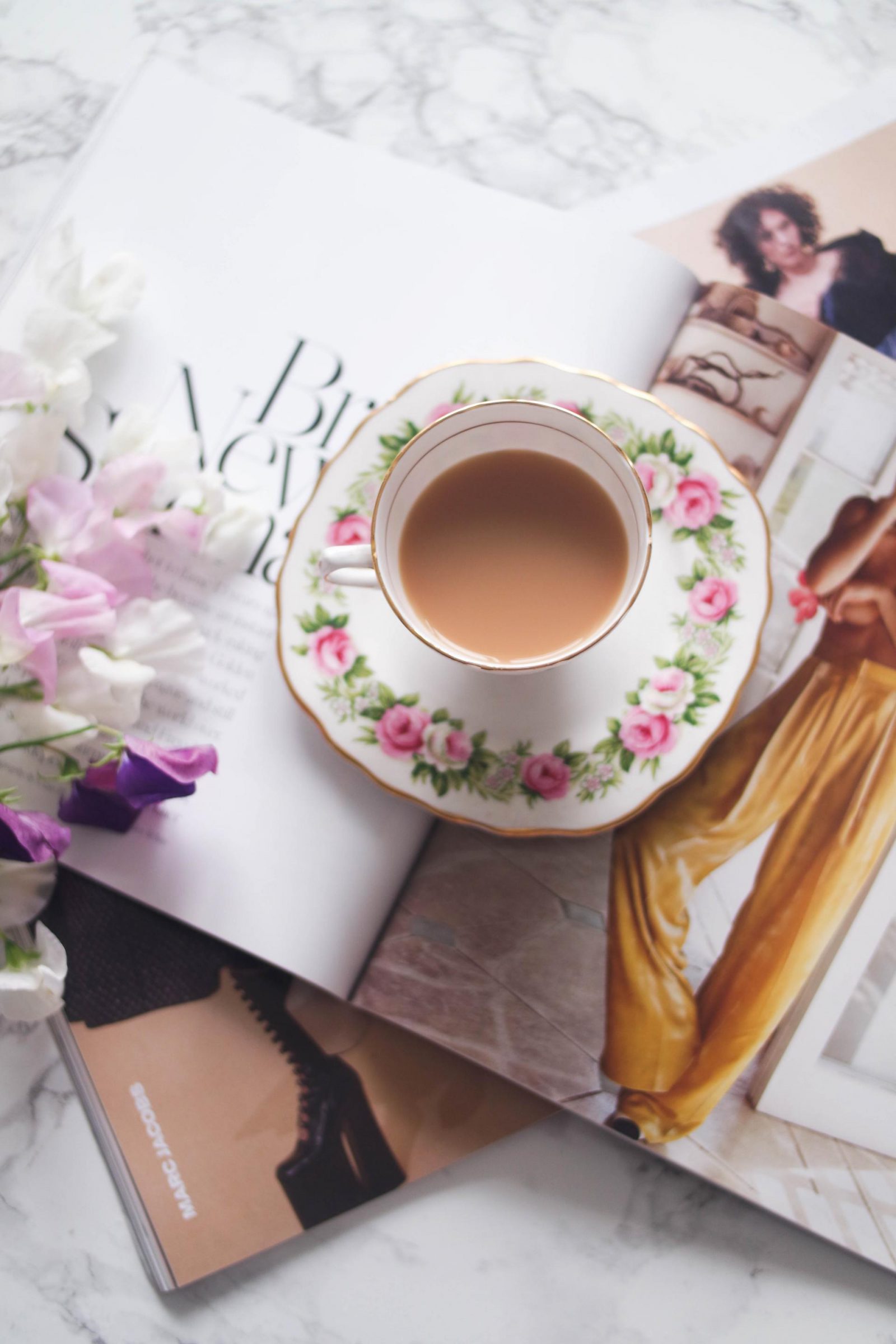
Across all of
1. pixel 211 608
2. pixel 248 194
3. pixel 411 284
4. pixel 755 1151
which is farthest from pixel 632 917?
pixel 248 194

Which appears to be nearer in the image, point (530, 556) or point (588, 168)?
point (530, 556)

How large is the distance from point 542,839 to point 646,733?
136mm

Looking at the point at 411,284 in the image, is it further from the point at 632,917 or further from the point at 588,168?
the point at 632,917

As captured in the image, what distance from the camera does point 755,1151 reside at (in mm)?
757

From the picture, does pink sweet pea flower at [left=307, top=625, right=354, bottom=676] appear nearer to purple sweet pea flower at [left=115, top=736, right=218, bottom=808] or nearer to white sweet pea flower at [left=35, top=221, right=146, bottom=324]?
purple sweet pea flower at [left=115, top=736, right=218, bottom=808]

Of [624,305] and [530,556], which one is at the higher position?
[624,305]

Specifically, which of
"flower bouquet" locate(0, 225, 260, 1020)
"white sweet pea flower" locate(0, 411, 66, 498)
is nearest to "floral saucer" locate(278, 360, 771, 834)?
"flower bouquet" locate(0, 225, 260, 1020)

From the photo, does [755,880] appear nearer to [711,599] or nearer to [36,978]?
[711,599]

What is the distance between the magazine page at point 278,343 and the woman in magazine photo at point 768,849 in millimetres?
211

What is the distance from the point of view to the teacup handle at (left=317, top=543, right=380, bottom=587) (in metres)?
0.66

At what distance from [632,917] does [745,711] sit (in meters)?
0.19

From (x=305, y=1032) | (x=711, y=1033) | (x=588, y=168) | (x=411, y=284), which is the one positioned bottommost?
(x=305, y=1032)

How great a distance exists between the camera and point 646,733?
2.36 feet

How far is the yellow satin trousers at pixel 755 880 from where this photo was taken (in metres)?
0.75
